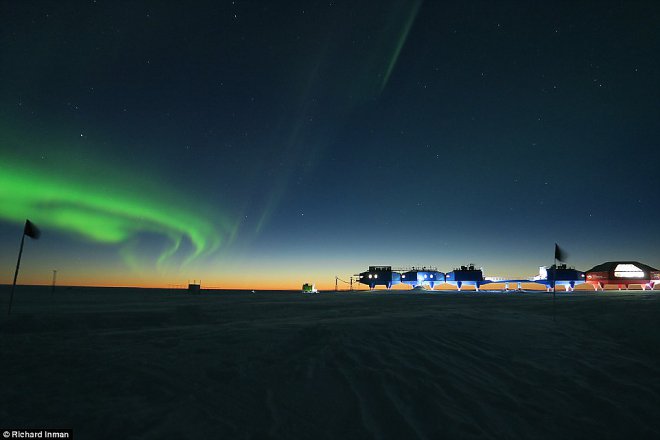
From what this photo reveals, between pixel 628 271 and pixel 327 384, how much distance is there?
321 feet

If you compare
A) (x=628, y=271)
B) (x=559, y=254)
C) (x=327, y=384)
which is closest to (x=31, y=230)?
(x=327, y=384)

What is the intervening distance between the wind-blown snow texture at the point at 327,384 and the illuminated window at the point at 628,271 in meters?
87.6

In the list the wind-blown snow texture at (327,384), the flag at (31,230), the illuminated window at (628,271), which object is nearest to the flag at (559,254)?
the wind-blown snow texture at (327,384)

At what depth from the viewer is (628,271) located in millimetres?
75625

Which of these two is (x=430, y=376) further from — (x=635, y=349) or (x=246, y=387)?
(x=635, y=349)

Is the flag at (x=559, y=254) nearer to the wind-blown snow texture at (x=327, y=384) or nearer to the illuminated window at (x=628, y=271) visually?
the wind-blown snow texture at (x=327, y=384)

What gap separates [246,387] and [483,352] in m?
6.30

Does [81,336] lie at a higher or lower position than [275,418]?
higher

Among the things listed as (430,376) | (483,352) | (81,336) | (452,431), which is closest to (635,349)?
(483,352)

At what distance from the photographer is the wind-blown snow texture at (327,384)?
4926mm

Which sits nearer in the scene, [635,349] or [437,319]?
[635,349]

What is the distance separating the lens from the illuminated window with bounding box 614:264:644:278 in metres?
74.8

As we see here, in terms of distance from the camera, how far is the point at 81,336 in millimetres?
9734

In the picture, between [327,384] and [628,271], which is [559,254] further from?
[628,271]
